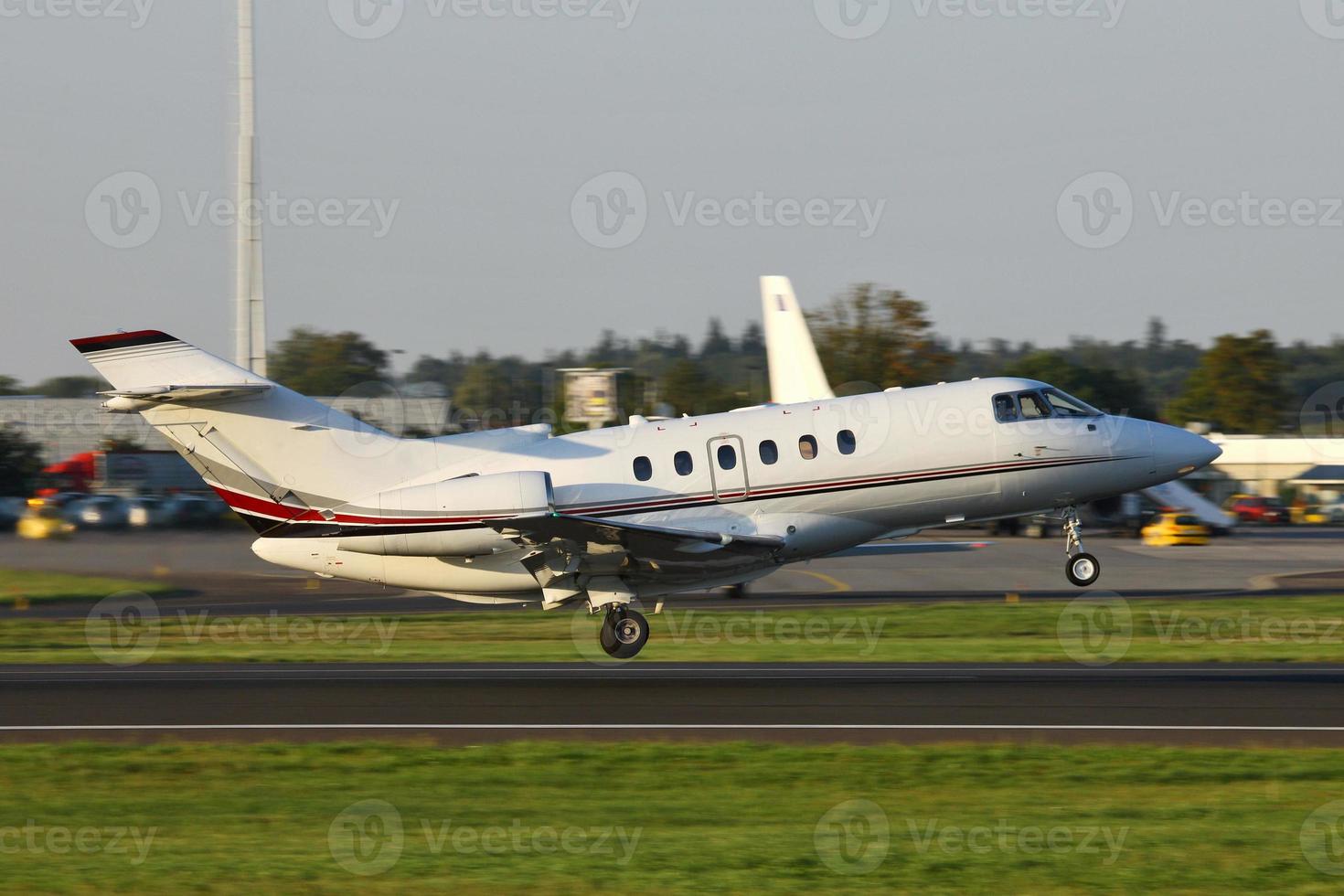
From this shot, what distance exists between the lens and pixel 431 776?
523 inches

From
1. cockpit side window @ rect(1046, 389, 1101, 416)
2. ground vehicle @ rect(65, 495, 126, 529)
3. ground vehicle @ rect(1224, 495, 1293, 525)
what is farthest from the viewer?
ground vehicle @ rect(1224, 495, 1293, 525)

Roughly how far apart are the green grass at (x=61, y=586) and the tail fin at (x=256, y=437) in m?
19.3

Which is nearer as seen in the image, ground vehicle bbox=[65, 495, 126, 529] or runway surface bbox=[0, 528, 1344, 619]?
runway surface bbox=[0, 528, 1344, 619]

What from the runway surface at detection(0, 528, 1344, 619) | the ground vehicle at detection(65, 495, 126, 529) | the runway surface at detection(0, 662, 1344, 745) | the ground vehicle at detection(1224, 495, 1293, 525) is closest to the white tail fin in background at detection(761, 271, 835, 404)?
the runway surface at detection(0, 528, 1344, 619)

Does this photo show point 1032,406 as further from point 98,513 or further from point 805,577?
point 98,513

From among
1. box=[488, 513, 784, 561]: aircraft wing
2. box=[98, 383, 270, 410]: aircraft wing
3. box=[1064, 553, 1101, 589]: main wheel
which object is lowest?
box=[1064, 553, 1101, 589]: main wheel

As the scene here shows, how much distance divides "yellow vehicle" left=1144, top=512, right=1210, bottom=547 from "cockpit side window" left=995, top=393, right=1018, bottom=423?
114 feet

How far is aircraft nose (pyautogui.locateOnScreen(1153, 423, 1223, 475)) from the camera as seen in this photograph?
21.3 m

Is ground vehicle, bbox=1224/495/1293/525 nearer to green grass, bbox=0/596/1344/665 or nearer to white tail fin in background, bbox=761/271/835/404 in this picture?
green grass, bbox=0/596/1344/665

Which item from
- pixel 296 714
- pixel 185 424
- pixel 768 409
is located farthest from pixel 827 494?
pixel 185 424

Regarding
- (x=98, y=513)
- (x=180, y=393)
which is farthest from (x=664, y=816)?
(x=98, y=513)

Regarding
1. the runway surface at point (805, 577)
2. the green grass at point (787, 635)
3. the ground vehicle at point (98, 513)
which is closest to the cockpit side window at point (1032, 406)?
the green grass at point (787, 635)

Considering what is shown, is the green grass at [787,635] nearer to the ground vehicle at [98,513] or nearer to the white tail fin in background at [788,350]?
the white tail fin in background at [788,350]

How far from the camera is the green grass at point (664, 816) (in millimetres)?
9609
